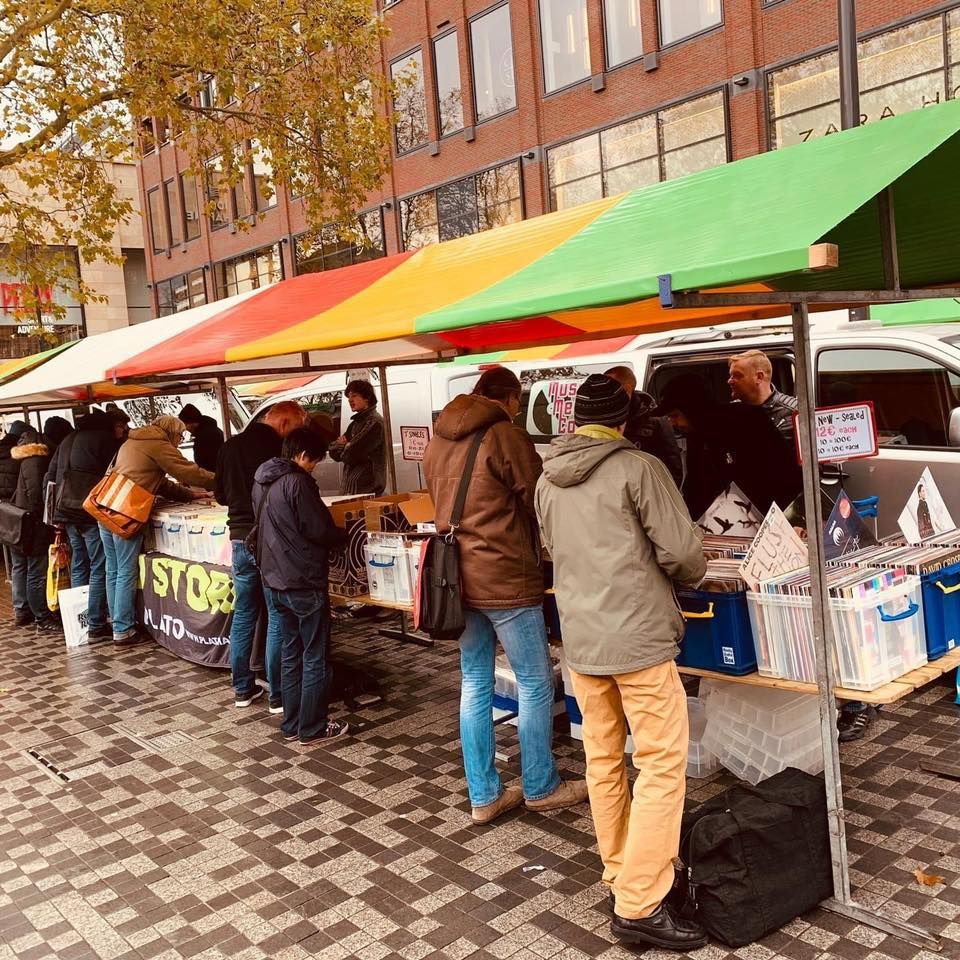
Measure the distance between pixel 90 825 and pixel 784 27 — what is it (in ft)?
58.3

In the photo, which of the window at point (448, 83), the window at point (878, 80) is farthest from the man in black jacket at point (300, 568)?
the window at point (448, 83)

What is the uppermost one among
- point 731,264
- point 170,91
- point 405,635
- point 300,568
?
point 170,91

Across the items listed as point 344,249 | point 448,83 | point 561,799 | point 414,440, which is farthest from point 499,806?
point 344,249

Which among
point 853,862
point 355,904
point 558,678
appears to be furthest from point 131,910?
point 853,862

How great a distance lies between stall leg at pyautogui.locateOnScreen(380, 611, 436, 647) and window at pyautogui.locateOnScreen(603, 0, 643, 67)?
16230 mm

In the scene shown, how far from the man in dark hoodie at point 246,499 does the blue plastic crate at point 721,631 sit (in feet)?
10.6

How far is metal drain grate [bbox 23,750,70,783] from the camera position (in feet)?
18.2

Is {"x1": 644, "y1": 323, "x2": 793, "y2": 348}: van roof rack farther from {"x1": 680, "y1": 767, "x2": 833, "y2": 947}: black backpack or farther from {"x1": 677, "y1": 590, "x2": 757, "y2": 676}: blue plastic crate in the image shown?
{"x1": 680, "y1": 767, "x2": 833, "y2": 947}: black backpack

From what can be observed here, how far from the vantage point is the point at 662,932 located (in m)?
3.39

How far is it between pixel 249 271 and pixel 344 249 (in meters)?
6.98

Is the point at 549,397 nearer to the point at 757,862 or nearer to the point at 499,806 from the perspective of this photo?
the point at 499,806

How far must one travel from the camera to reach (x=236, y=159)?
14633 mm

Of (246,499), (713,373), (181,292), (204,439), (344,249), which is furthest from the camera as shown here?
(181,292)

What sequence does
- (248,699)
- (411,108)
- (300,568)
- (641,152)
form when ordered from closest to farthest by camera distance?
(300,568)
(248,699)
(641,152)
(411,108)
